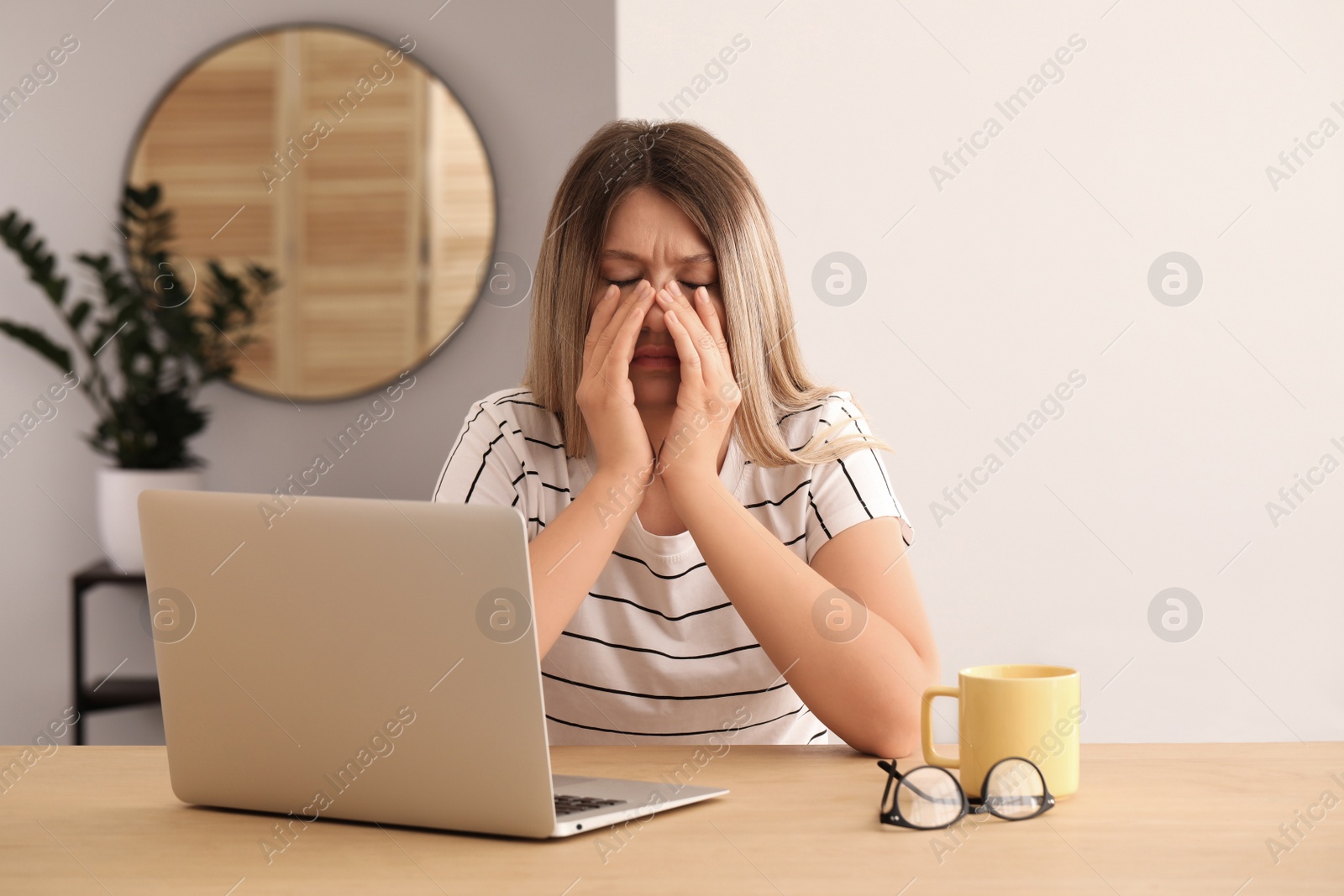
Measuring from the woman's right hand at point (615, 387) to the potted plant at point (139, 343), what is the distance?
167 cm

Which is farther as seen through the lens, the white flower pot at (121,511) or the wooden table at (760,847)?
the white flower pot at (121,511)

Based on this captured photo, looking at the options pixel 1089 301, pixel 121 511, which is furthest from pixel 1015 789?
pixel 121 511

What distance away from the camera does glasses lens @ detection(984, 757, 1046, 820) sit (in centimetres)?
81

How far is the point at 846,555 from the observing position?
1243 millimetres

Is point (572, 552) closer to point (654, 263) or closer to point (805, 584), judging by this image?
point (805, 584)

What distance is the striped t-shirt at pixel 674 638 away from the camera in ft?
4.34

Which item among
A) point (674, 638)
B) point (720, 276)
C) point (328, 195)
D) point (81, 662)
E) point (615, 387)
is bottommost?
point (81, 662)

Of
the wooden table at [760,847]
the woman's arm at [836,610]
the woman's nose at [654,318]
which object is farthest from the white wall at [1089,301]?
the wooden table at [760,847]

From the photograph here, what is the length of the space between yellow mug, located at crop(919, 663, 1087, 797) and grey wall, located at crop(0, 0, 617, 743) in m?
2.13

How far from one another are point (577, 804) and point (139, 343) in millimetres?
2300

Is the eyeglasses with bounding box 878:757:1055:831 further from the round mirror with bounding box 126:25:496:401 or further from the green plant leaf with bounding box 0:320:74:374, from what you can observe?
the green plant leaf with bounding box 0:320:74:374

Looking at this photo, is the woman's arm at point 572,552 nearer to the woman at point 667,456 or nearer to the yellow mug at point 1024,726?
the woman at point 667,456

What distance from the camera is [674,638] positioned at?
1340mm

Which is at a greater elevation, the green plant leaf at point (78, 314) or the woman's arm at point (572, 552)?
the green plant leaf at point (78, 314)
